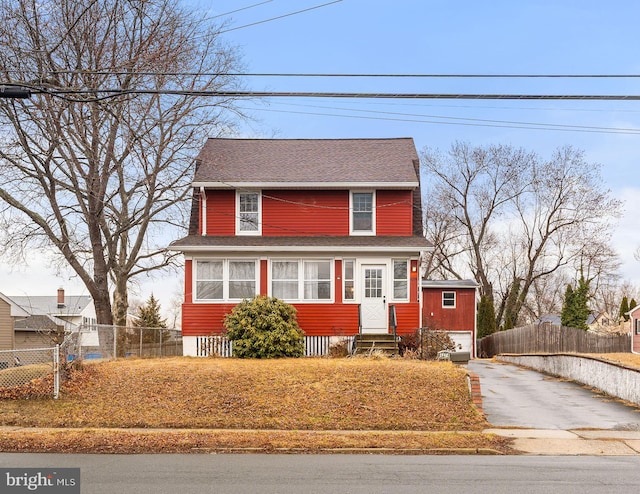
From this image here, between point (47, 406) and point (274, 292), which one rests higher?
point (274, 292)

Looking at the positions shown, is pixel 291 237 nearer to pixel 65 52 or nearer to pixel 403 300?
pixel 403 300

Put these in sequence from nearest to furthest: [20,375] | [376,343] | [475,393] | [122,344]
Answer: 1. [475,393]
2. [20,375]
3. [376,343]
4. [122,344]

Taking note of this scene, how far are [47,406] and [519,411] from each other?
1073cm

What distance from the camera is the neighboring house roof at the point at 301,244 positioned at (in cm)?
2611

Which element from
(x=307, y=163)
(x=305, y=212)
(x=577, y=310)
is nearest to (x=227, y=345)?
(x=305, y=212)

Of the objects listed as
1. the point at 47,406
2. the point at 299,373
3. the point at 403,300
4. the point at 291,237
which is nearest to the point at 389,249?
the point at 403,300

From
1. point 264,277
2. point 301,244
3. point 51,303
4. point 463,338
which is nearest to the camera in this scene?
point 301,244

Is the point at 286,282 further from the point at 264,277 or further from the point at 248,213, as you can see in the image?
the point at 248,213

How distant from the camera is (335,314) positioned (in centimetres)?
2678

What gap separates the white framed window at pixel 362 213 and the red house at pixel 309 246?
4cm

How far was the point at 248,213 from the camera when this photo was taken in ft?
92.1

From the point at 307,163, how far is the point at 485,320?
2582 centimetres

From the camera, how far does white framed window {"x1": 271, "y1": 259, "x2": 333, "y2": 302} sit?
1059 inches

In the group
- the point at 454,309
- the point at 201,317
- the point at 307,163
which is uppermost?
the point at 307,163
